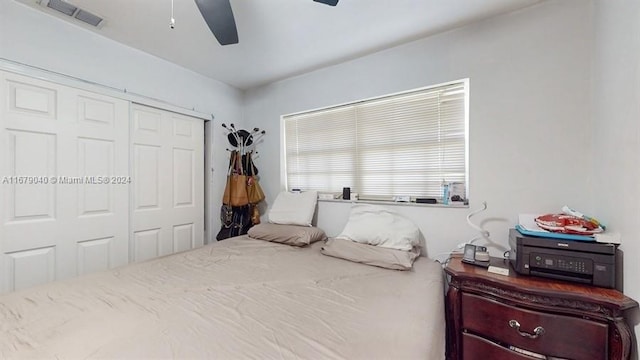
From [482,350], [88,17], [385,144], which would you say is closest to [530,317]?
[482,350]

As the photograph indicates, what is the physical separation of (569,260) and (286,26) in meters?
2.31

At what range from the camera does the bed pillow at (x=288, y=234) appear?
2268 mm

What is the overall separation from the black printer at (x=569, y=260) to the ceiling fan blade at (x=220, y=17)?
2047 millimetres

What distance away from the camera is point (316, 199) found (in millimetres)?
2660

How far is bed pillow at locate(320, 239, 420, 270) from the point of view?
1.72 m

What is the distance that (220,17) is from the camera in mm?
1388

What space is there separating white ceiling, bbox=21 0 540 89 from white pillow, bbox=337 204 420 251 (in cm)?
148

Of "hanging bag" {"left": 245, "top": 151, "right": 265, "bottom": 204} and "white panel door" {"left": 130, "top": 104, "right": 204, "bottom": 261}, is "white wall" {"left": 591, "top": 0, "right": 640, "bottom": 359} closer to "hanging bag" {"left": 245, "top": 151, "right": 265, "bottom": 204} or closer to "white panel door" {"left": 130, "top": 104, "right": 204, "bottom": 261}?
"hanging bag" {"left": 245, "top": 151, "right": 265, "bottom": 204}

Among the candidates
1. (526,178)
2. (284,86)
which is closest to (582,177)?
(526,178)

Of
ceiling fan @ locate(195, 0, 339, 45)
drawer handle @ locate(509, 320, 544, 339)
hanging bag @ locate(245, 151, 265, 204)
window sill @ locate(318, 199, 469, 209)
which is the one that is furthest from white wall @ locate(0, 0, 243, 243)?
drawer handle @ locate(509, 320, 544, 339)

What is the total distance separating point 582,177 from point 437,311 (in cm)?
131

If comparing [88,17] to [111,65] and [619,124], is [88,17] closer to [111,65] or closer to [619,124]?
[111,65]

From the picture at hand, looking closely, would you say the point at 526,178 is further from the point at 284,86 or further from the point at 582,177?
the point at 284,86

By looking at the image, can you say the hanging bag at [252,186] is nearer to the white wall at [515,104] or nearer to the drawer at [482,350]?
the white wall at [515,104]
